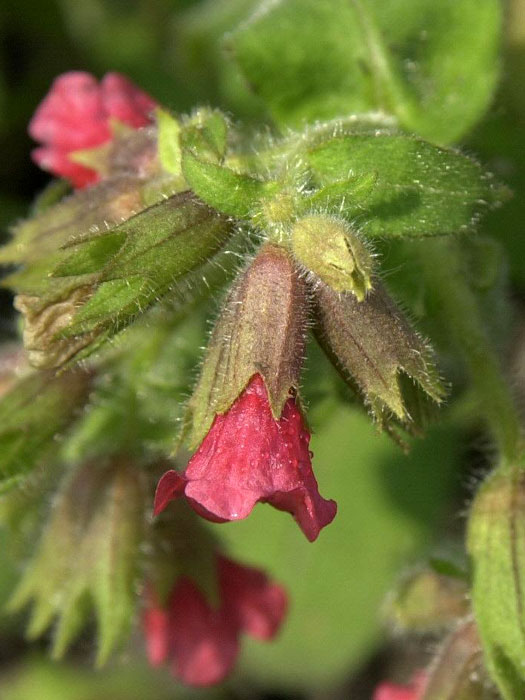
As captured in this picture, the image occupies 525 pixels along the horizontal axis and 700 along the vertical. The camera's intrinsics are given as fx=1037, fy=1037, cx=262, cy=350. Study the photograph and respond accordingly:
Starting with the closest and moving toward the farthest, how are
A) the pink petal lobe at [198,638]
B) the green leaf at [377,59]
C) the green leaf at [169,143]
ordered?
the green leaf at [169,143], the pink petal lobe at [198,638], the green leaf at [377,59]

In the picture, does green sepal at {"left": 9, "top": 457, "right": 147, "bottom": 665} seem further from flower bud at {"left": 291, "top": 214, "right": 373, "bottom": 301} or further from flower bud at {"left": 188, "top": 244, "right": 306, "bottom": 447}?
flower bud at {"left": 291, "top": 214, "right": 373, "bottom": 301}

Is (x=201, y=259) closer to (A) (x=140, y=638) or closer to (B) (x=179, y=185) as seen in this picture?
(B) (x=179, y=185)

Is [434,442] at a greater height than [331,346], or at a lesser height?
lesser

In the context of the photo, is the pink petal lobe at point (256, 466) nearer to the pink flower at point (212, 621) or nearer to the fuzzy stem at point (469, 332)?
the fuzzy stem at point (469, 332)

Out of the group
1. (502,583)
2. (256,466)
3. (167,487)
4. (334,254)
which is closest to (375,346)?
(334,254)

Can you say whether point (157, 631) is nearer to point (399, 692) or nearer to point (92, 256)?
point (399, 692)

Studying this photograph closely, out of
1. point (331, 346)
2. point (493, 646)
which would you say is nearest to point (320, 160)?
point (331, 346)

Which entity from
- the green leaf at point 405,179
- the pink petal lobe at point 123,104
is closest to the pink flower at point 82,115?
the pink petal lobe at point 123,104

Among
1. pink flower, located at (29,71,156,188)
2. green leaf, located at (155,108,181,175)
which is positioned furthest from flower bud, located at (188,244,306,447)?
pink flower, located at (29,71,156,188)
